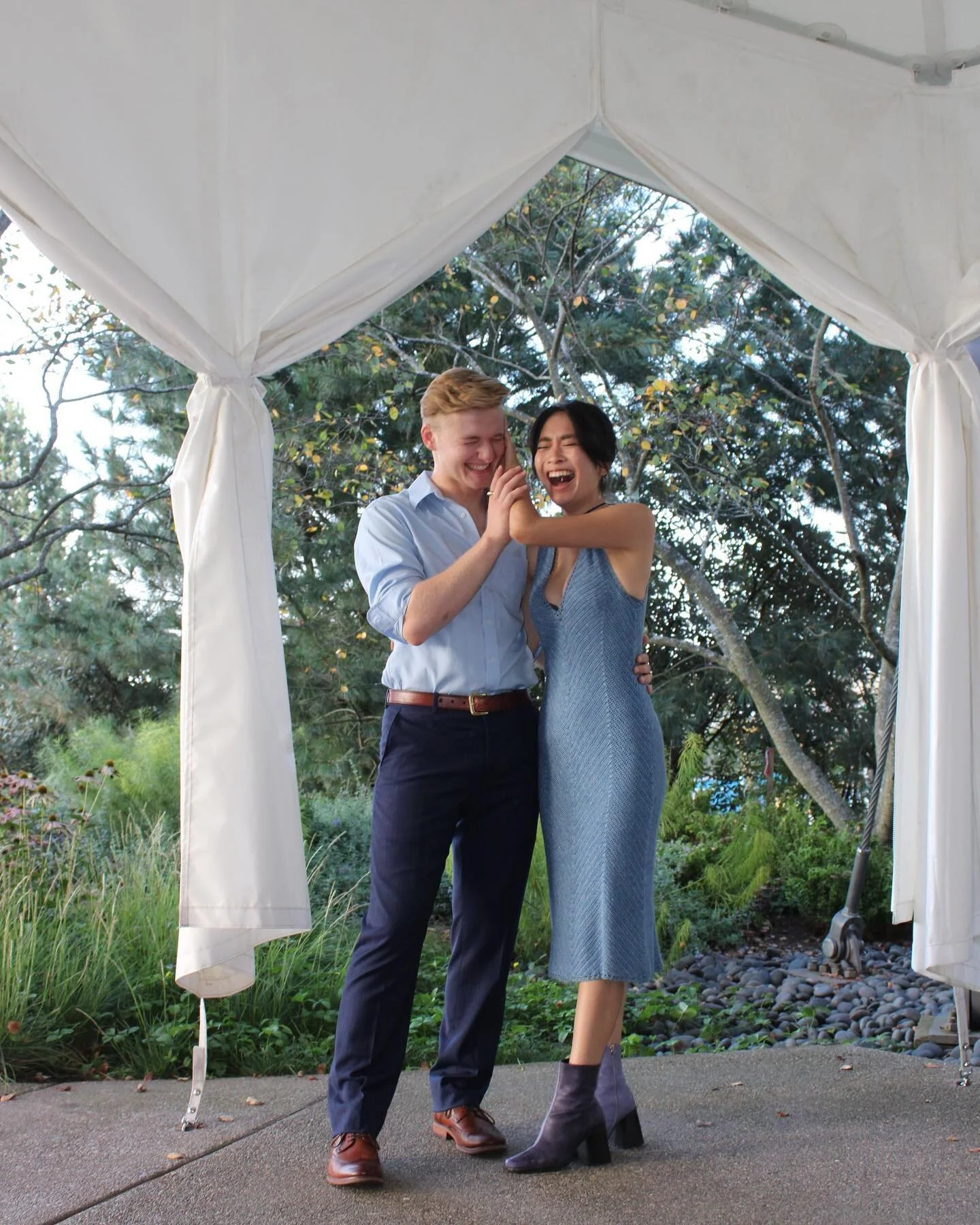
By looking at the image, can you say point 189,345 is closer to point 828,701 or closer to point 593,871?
point 593,871

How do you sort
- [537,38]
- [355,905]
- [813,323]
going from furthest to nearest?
[813,323] → [355,905] → [537,38]

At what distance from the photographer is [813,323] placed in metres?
7.34

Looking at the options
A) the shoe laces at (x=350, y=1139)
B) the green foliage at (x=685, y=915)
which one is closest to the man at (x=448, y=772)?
the shoe laces at (x=350, y=1139)

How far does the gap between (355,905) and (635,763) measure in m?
2.52

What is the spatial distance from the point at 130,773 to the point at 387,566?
3.57m

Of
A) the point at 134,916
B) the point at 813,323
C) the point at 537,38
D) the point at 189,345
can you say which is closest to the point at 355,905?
the point at 134,916

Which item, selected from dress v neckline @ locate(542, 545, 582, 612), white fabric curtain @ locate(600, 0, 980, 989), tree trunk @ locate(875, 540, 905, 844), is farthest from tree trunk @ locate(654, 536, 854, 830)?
dress v neckline @ locate(542, 545, 582, 612)

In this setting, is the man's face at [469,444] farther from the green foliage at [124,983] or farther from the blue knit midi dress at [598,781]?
the green foliage at [124,983]

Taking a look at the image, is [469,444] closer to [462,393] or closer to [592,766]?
[462,393]

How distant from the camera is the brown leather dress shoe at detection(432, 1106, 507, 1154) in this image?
2.55m

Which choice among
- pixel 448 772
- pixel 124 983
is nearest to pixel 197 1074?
pixel 448 772

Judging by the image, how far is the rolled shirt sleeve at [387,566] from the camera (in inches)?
96.2

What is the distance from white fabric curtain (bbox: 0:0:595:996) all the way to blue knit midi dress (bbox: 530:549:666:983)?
22.1 inches

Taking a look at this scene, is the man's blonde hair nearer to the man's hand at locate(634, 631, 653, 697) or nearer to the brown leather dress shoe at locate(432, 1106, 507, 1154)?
the man's hand at locate(634, 631, 653, 697)
